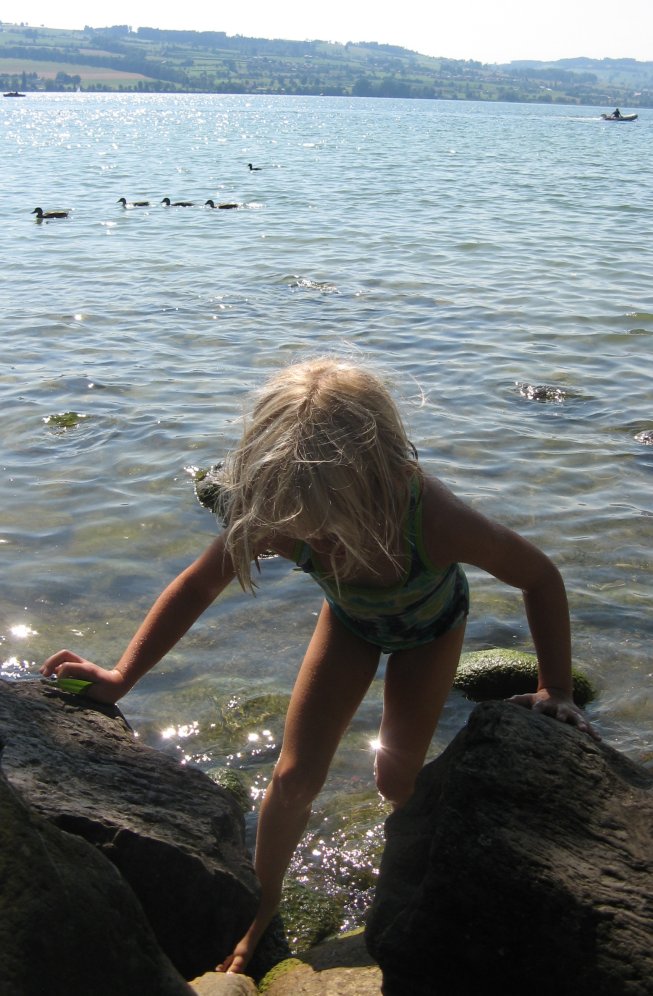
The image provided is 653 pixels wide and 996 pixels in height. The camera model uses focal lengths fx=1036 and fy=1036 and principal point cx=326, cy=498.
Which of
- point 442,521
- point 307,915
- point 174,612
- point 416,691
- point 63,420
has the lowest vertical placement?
point 307,915

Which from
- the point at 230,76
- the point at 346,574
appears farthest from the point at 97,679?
the point at 230,76

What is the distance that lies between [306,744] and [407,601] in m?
0.55

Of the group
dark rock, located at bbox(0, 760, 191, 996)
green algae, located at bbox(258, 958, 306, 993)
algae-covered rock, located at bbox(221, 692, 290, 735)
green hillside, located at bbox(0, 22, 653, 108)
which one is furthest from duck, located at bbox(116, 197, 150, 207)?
green hillside, located at bbox(0, 22, 653, 108)

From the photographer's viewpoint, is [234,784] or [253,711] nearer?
[234,784]

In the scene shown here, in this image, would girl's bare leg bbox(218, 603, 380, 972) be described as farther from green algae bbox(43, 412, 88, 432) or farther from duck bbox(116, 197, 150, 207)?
duck bbox(116, 197, 150, 207)

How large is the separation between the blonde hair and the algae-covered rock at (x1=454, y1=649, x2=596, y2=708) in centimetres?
189

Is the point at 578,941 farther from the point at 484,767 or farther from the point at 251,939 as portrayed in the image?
the point at 251,939

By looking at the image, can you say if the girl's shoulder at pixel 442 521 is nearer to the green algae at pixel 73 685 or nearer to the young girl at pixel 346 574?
the young girl at pixel 346 574

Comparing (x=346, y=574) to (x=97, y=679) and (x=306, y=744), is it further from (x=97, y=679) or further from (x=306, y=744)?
(x=97, y=679)

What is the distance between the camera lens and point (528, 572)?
2.91 meters

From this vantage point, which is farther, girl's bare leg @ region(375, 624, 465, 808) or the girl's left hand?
girl's bare leg @ region(375, 624, 465, 808)

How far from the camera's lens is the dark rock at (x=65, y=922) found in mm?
1897

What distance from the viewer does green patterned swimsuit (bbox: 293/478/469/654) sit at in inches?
121

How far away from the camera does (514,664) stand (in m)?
4.70
